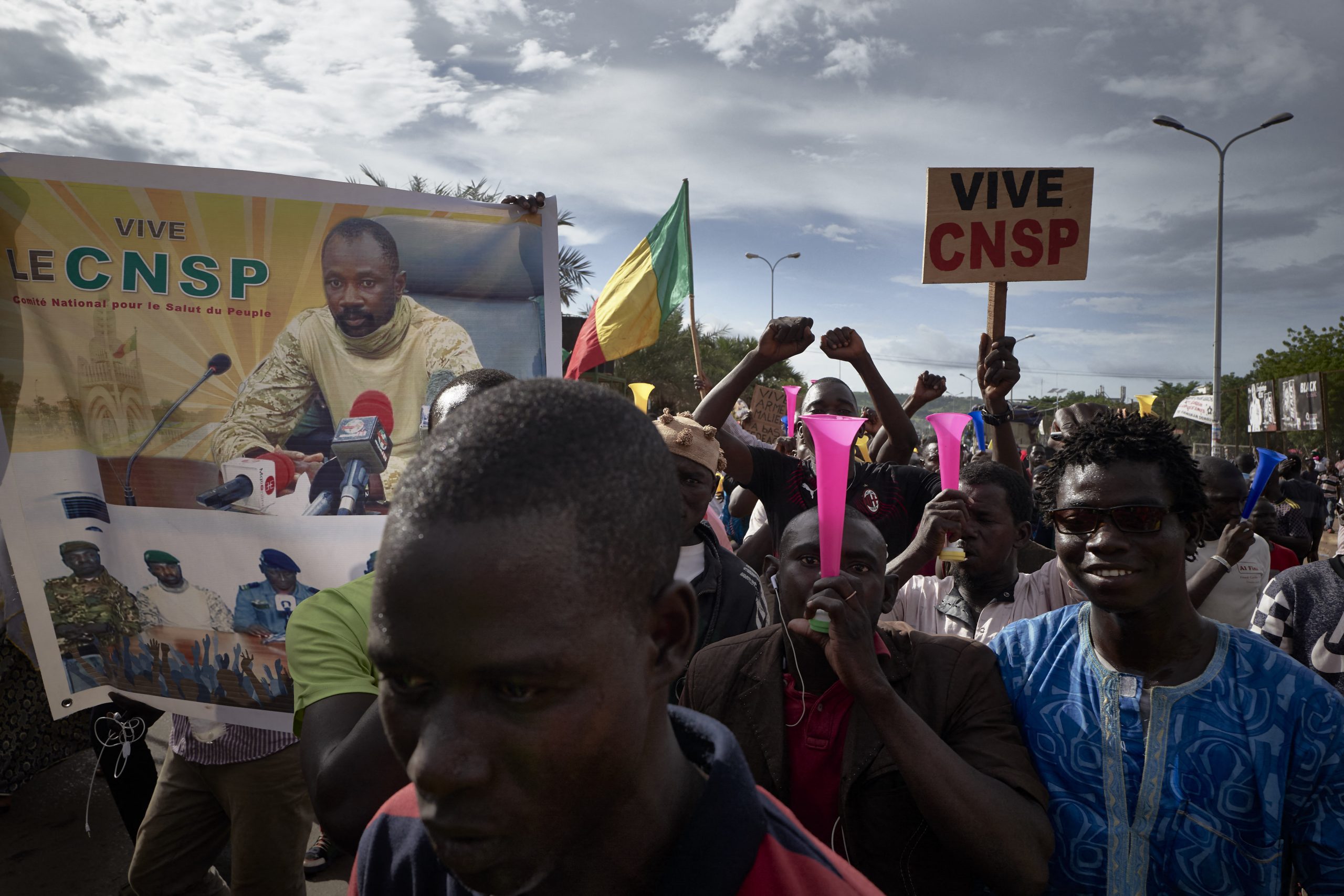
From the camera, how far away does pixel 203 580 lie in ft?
8.91

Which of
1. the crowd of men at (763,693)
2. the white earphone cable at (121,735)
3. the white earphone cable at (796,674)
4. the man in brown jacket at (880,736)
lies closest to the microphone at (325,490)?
the crowd of men at (763,693)

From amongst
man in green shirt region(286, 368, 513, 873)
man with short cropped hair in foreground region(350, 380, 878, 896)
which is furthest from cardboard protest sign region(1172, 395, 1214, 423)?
man with short cropped hair in foreground region(350, 380, 878, 896)

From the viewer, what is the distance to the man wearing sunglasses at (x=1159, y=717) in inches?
61.6

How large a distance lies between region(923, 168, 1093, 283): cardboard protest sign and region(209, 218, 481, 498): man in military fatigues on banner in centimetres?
220

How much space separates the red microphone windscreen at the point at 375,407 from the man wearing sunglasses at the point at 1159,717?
79.7 inches

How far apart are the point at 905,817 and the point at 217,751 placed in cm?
205

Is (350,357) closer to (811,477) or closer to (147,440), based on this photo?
(147,440)

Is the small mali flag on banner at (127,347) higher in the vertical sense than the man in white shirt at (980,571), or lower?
higher

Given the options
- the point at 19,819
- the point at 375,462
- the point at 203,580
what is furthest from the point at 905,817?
the point at 19,819

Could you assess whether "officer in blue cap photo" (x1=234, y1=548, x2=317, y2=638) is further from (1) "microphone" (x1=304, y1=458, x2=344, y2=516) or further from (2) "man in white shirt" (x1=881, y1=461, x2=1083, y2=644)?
(2) "man in white shirt" (x1=881, y1=461, x2=1083, y2=644)

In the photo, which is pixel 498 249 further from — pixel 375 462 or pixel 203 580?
pixel 203 580

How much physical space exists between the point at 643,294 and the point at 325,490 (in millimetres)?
3307

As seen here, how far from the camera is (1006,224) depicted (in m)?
3.73

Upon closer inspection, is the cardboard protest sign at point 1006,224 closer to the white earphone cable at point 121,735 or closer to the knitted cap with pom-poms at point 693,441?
the knitted cap with pom-poms at point 693,441
